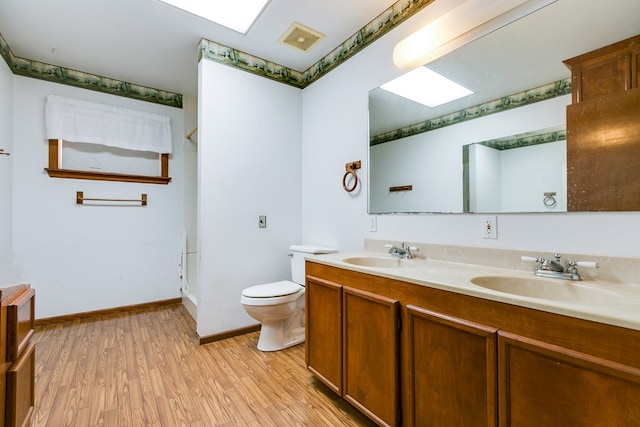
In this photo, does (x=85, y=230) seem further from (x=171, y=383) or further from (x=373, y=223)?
(x=373, y=223)

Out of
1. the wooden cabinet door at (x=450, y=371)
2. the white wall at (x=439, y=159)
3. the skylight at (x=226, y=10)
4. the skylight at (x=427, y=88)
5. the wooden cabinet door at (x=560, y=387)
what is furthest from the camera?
the skylight at (x=226, y=10)

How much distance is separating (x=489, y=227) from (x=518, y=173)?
30 cm

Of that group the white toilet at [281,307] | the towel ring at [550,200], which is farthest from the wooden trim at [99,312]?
the towel ring at [550,200]

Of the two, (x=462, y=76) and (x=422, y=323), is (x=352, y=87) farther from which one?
(x=422, y=323)

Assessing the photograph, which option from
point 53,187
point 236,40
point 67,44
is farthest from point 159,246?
point 236,40

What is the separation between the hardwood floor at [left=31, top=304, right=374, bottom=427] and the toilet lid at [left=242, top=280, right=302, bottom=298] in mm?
479

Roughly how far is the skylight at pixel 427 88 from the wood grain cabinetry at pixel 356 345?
126cm

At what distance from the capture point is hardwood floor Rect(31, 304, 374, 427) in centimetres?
150

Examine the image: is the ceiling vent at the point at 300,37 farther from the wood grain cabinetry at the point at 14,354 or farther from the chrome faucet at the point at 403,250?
the wood grain cabinetry at the point at 14,354

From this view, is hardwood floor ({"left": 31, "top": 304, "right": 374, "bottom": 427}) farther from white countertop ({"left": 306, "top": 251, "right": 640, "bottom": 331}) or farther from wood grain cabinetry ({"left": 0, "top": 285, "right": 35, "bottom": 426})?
white countertop ({"left": 306, "top": 251, "right": 640, "bottom": 331})

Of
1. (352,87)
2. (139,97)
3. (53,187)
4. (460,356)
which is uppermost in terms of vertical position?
(139,97)

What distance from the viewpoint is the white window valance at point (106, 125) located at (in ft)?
9.14

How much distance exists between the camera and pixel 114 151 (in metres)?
3.14

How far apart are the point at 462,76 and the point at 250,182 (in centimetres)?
185
